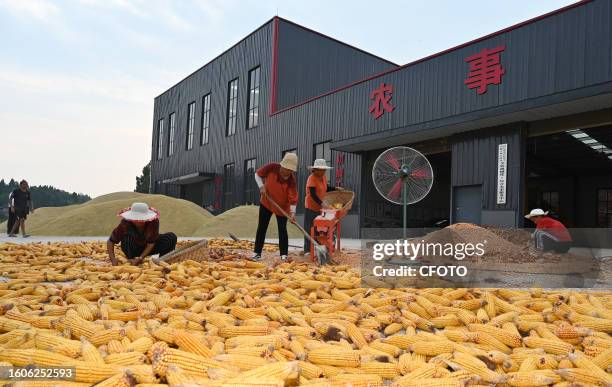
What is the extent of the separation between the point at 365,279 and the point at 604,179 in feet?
76.1

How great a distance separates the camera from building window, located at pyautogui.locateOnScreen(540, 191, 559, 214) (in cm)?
2400

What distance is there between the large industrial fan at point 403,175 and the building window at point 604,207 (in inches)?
769

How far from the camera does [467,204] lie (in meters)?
13.7

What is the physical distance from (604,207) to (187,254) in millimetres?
23534

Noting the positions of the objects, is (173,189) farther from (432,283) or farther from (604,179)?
(432,283)

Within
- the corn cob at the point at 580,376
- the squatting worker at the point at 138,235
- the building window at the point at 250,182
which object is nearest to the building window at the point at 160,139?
the building window at the point at 250,182

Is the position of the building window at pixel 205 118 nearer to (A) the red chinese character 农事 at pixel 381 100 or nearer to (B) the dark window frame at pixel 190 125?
(B) the dark window frame at pixel 190 125

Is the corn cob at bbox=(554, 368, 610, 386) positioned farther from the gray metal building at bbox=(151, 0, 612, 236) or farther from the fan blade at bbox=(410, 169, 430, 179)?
the gray metal building at bbox=(151, 0, 612, 236)

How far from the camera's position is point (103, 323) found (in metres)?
3.04

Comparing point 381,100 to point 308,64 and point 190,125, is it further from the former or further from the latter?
point 190,125

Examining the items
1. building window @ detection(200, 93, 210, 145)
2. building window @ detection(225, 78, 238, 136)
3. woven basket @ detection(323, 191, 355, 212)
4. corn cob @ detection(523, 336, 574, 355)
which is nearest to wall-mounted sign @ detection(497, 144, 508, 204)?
woven basket @ detection(323, 191, 355, 212)

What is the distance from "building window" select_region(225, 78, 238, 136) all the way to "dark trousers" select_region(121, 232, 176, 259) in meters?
20.7

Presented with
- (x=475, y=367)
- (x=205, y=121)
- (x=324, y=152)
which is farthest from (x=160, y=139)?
(x=475, y=367)

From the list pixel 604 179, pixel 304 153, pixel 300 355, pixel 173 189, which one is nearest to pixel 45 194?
pixel 173 189
